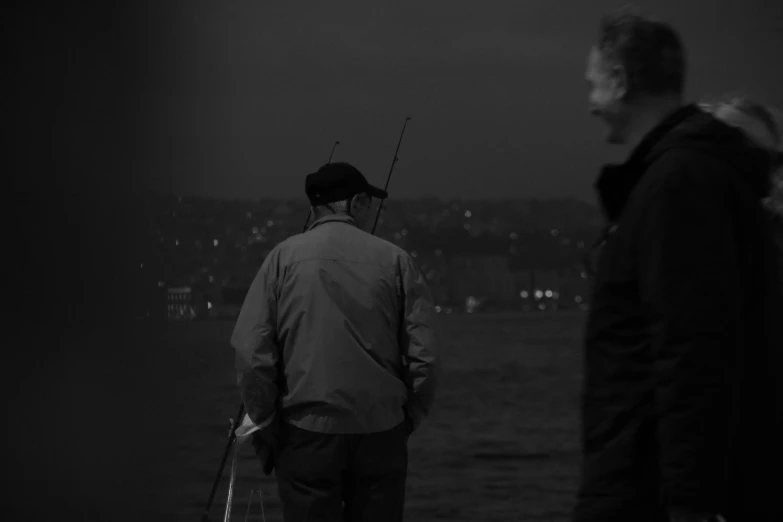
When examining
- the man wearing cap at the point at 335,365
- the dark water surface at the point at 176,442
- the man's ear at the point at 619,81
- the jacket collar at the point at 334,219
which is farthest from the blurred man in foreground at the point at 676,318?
the dark water surface at the point at 176,442

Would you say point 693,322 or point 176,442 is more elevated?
point 693,322

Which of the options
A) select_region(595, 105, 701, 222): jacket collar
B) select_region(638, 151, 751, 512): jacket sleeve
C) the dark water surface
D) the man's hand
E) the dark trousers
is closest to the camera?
select_region(638, 151, 751, 512): jacket sleeve

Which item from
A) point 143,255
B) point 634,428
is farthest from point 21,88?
point 634,428

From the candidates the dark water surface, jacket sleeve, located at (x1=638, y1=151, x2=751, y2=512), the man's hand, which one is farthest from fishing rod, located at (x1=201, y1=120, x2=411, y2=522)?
A: the dark water surface

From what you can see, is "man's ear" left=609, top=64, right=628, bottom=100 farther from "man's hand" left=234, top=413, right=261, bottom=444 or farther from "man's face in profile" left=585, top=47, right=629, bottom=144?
"man's hand" left=234, top=413, right=261, bottom=444

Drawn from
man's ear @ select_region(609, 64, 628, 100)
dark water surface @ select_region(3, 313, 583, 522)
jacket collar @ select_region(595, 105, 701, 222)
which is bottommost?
dark water surface @ select_region(3, 313, 583, 522)

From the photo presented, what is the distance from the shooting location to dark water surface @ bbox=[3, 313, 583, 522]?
8.45 meters

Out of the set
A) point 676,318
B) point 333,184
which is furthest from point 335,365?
point 676,318

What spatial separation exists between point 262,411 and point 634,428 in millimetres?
1332

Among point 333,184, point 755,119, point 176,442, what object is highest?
point 755,119

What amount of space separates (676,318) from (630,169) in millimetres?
219

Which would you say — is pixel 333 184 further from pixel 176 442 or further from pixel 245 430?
pixel 176 442

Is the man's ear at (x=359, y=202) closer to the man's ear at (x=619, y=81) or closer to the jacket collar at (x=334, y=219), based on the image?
the jacket collar at (x=334, y=219)

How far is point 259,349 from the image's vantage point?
8.52 ft
